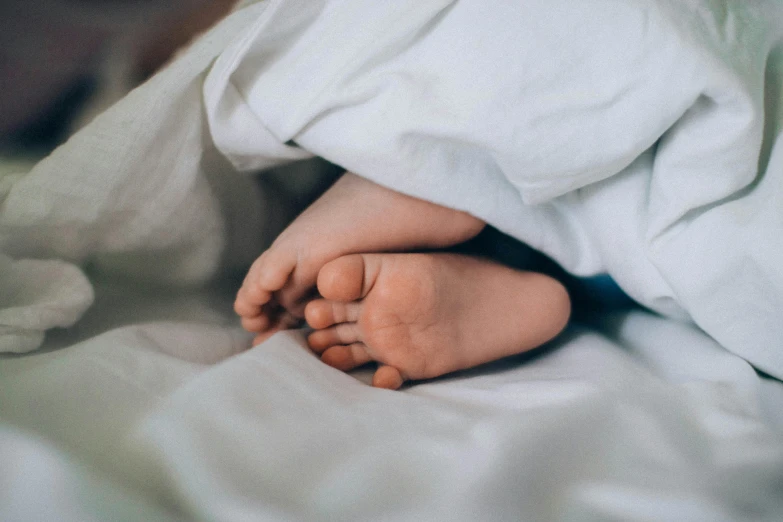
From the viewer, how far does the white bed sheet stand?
0.76 ft

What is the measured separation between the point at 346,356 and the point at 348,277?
0.25ft

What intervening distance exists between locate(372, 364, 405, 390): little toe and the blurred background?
0.39 m

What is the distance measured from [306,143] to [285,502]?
284 mm

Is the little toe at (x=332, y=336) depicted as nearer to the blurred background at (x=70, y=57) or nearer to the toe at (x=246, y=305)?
the toe at (x=246, y=305)

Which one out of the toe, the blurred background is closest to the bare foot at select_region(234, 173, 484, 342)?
the toe

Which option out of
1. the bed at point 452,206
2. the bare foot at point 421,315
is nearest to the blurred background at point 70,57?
the bed at point 452,206

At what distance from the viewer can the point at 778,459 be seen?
29 centimetres

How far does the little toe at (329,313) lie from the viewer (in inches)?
16.0

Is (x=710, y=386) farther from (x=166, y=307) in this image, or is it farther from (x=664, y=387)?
(x=166, y=307)

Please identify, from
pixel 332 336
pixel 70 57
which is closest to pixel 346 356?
pixel 332 336

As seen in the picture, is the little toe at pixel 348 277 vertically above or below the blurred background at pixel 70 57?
below

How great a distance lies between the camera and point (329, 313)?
410 mm

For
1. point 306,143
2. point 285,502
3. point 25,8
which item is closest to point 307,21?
point 306,143

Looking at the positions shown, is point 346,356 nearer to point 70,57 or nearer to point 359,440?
point 359,440
